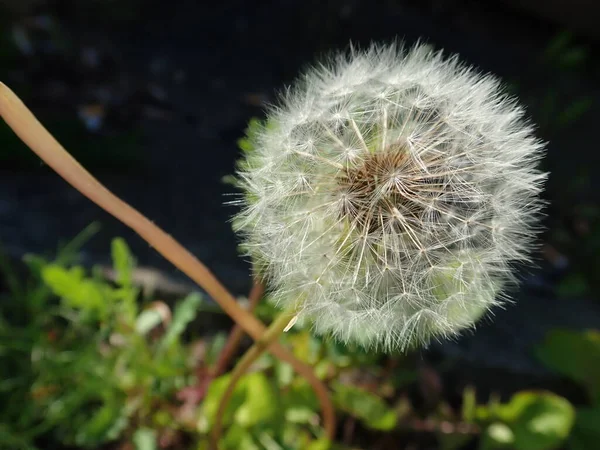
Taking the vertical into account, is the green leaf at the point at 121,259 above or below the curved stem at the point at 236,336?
above

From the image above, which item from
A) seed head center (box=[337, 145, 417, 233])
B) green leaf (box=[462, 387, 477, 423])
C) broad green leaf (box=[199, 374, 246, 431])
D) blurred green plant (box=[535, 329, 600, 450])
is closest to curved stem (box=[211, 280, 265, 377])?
broad green leaf (box=[199, 374, 246, 431])

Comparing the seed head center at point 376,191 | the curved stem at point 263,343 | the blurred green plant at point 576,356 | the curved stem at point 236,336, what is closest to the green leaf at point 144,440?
the curved stem at point 236,336

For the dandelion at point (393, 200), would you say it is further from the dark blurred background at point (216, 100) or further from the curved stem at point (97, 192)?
the dark blurred background at point (216, 100)

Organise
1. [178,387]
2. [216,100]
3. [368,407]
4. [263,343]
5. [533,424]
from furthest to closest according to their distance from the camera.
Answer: [216,100] < [178,387] < [533,424] < [368,407] < [263,343]

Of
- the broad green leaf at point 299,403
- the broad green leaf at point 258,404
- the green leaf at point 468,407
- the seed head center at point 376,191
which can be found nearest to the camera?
the seed head center at point 376,191

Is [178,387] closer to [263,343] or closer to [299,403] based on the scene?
[299,403]

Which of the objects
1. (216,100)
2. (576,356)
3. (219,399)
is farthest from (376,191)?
(216,100)

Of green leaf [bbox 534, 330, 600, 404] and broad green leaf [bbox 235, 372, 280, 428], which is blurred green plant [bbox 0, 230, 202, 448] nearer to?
broad green leaf [bbox 235, 372, 280, 428]
